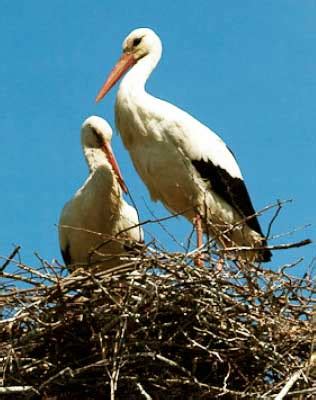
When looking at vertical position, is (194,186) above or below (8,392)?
above

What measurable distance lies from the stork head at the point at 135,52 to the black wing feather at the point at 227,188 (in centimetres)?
99

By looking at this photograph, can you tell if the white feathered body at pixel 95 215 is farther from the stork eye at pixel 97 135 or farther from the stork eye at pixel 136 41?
the stork eye at pixel 136 41

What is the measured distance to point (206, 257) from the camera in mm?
8188

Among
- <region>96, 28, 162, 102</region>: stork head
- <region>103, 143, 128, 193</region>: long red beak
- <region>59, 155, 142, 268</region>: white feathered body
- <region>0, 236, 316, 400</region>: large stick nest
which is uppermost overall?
<region>96, 28, 162, 102</region>: stork head

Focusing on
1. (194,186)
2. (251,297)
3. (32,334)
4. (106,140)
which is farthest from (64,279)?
(106,140)

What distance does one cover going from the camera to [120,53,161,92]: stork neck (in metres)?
10.1

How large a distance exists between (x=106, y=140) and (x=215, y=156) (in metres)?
0.98

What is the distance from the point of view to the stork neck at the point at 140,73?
10.1m

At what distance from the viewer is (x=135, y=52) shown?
34.7 ft

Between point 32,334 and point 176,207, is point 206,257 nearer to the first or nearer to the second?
point 32,334

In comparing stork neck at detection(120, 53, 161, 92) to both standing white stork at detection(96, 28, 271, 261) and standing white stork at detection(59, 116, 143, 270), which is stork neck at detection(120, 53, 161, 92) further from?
standing white stork at detection(59, 116, 143, 270)

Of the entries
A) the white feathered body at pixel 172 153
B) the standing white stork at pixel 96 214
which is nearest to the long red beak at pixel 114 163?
the standing white stork at pixel 96 214

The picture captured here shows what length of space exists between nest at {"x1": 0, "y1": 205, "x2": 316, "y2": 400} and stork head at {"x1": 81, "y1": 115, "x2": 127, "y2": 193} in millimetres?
2494

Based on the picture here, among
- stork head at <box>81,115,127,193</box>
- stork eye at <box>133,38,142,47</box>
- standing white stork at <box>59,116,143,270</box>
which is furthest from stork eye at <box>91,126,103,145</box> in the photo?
stork eye at <box>133,38,142,47</box>
